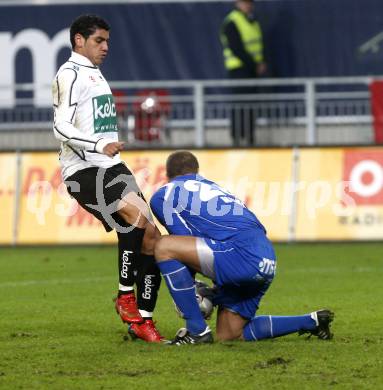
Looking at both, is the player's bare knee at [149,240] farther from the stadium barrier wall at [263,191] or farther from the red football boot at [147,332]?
the stadium barrier wall at [263,191]

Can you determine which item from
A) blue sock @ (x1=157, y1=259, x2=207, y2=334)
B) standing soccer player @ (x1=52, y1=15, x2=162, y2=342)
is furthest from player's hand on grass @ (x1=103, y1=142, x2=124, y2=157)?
blue sock @ (x1=157, y1=259, x2=207, y2=334)

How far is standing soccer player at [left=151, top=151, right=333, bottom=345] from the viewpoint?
26.5 feet

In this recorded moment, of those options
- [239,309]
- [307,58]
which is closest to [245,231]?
[239,309]

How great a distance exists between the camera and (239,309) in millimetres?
8297

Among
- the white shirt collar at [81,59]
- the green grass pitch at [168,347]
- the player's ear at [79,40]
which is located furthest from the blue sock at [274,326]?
the player's ear at [79,40]

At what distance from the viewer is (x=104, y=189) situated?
8.65 m

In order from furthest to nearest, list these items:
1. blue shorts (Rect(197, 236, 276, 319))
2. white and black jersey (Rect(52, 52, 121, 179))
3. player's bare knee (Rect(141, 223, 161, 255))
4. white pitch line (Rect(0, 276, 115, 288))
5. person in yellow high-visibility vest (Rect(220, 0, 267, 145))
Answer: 1. person in yellow high-visibility vest (Rect(220, 0, 267, 145))
2. white pitch line (Rect(0, 276, 115, 288))
3. player's bare knee (Rect(141, 223, 161, 255))
4. white and black jersey (Rect(52, 52, 121, 179))
5. blue shorts (Rect(197, 236, 276, 319))

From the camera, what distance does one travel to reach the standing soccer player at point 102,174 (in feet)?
28.1

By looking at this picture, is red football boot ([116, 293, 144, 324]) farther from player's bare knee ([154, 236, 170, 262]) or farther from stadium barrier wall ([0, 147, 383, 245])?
stadium barrier wall ([0, 147, 383, 245])

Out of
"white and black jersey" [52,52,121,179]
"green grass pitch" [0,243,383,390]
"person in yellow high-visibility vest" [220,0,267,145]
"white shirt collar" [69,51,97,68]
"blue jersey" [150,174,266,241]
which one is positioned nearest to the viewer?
"green grass pitch" [0,243,383,390]

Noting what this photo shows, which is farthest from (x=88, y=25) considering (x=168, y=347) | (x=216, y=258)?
→ (x=168, y=347)

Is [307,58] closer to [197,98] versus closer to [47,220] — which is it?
[197,98]

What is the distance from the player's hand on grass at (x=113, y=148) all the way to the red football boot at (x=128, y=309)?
101 cm

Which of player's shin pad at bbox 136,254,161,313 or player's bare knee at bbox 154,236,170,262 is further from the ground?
player's bare knee at bbox 154,236,170,262
